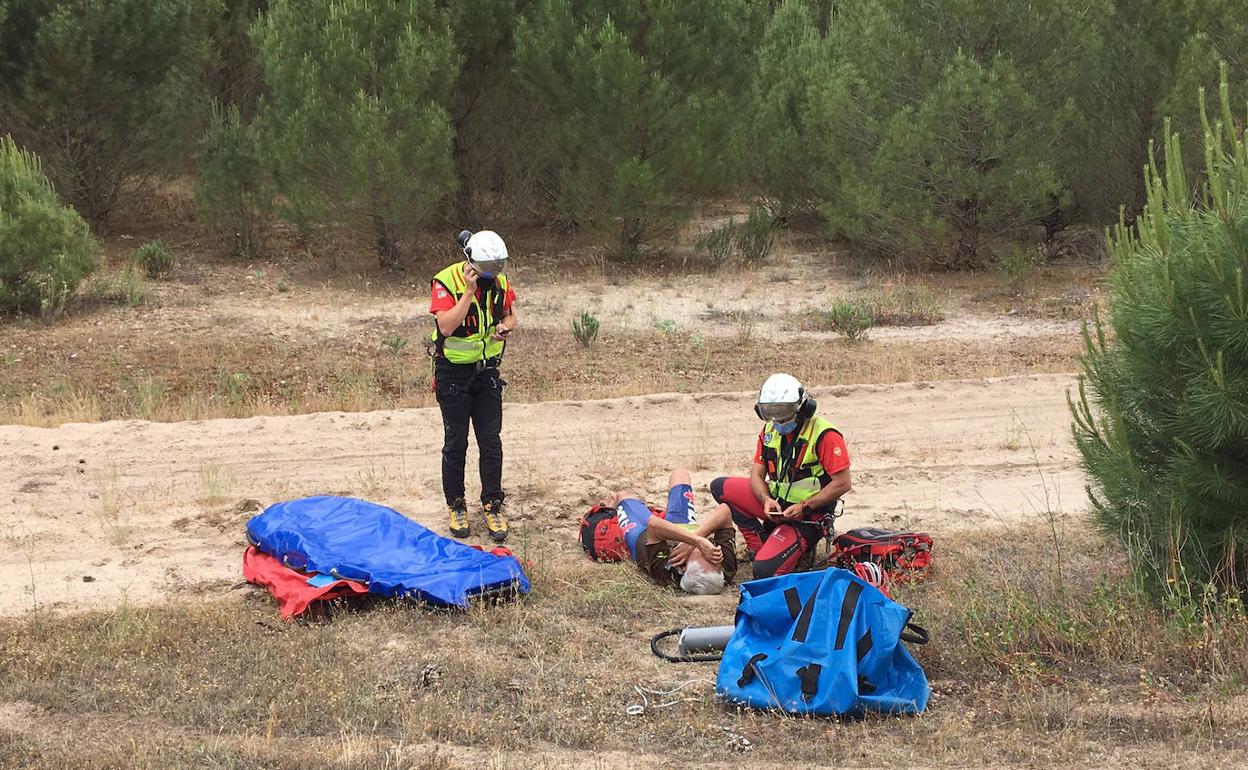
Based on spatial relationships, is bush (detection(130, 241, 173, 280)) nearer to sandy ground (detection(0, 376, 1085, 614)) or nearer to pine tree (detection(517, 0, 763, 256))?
pine tree (detection(517, 0, 763, 256))

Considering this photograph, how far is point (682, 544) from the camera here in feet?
25.3

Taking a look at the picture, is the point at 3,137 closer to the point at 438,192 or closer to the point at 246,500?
the point at 438,192

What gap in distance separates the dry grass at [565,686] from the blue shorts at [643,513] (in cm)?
47

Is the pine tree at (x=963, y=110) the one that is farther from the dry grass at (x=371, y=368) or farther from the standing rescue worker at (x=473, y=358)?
the standing rescue worker at (x=473, y=358)

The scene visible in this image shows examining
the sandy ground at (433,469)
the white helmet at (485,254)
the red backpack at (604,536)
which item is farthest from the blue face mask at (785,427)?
the white helmet at (485,254)

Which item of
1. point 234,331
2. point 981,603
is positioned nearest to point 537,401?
point 234,331

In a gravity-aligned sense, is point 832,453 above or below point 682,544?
above

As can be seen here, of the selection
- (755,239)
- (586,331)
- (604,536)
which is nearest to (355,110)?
(586,331)

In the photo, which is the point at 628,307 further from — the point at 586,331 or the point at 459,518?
the point at 459,518

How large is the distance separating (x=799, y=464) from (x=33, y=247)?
1218cm

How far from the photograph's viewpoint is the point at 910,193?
19.2 metres

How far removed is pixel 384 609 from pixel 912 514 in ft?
12.9

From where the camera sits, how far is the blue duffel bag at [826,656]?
575 centimetres

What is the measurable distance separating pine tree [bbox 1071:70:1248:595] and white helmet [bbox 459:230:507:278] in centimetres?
348
